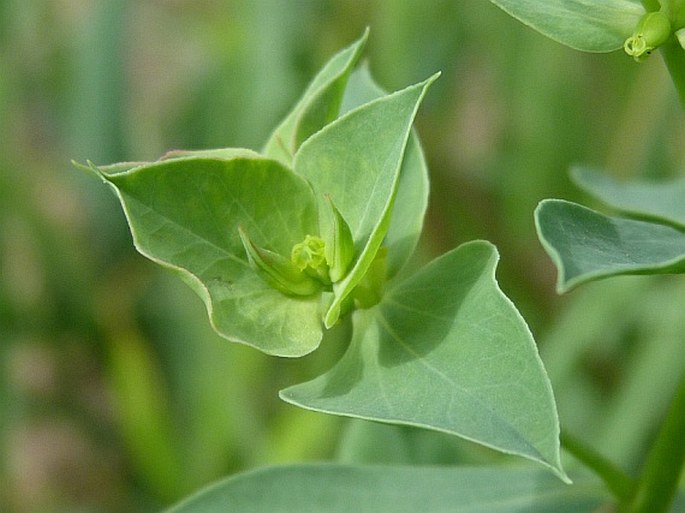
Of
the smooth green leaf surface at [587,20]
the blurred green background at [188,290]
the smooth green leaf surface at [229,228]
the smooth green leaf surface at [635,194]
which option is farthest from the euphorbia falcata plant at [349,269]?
the blurred green background at [188,290]

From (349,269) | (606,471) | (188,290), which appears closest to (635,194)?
(606,471)

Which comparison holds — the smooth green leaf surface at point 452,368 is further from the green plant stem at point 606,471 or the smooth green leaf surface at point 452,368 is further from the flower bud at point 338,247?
the green plant stem at point 606,471

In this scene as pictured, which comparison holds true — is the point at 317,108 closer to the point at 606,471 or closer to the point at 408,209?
the point at 408,209

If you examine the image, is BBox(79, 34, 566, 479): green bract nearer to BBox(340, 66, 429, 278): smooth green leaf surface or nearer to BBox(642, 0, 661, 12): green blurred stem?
BBox(340, 66, 429, 278): smooth green leaf surface

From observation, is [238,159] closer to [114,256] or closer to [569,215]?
[569,215]

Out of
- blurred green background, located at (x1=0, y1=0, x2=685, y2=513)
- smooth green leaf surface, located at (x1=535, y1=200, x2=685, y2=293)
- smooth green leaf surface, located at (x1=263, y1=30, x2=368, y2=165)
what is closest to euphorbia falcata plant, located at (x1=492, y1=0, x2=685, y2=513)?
smooth green leaf surface, located at (x1=535, y1=200, x2=685, y2=293)

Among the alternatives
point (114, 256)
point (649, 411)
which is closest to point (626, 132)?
point (649, 411)
